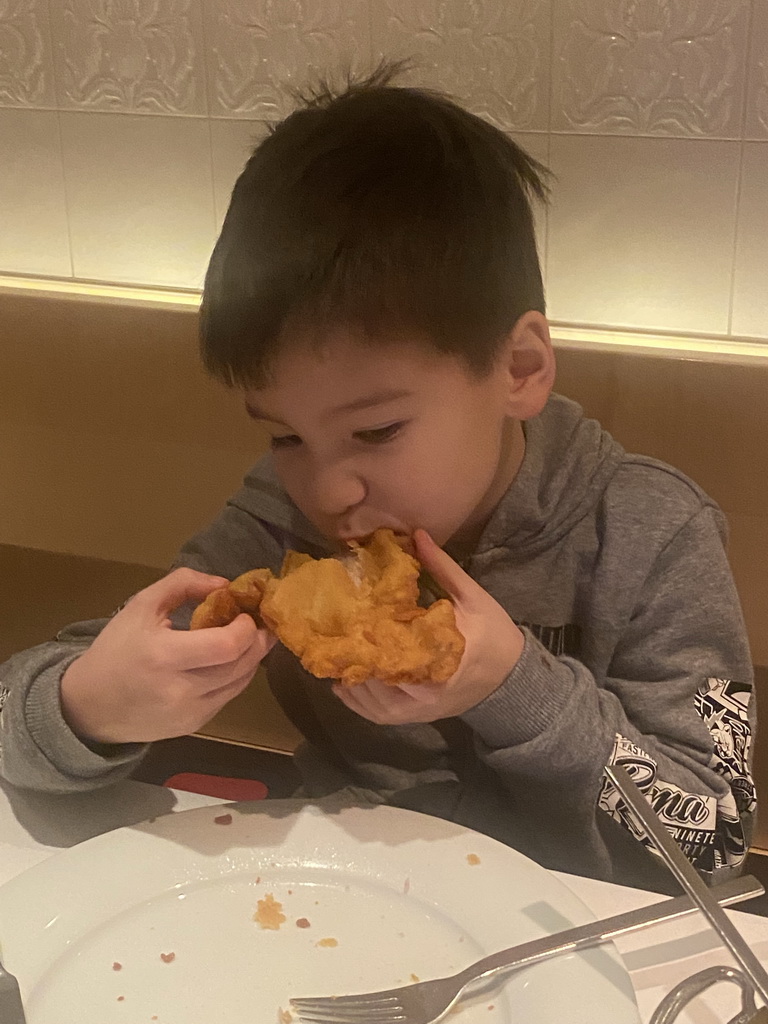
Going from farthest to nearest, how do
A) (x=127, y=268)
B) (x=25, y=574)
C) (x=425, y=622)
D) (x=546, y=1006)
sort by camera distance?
(x=25, y=574), (x=127, y=268), (x=425, y=622), (x=546, y=1006)

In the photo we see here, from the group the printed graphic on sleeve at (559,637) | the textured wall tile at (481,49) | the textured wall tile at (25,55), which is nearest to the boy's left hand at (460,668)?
the printed graphic on sleeve at (559,637)

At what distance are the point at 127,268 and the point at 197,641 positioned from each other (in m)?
0.57

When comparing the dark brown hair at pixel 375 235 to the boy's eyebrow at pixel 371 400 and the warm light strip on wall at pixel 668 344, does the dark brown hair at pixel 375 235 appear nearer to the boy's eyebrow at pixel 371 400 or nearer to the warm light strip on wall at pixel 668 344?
the boy's eyebrow at pixel 371 400

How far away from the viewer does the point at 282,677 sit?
2.70 feet

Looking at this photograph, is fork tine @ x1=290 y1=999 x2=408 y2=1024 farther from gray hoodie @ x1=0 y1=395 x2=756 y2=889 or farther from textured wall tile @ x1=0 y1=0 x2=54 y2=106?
textured wall tile @ x1=0 y1=0 x2=54 y2=106

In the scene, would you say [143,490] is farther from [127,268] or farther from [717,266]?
[717,266]

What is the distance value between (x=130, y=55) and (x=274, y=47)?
16 centimetres

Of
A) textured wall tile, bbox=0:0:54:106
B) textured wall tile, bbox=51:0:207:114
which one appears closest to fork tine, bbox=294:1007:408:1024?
textured wall tile, bbox=51:0:207:114

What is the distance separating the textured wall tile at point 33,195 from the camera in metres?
1.09

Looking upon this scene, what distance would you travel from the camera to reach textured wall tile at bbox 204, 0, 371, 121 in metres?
0.92

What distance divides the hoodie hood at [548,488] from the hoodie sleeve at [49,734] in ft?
0.60

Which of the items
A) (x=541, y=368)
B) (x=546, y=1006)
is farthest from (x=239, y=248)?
(x=546, y=1006)

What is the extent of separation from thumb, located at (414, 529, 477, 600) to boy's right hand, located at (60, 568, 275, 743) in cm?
11

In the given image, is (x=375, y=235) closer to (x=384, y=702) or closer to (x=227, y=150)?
(x=384, y=702)
